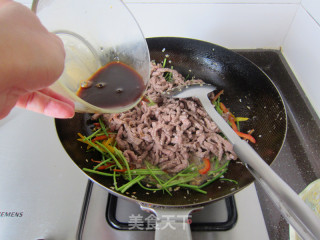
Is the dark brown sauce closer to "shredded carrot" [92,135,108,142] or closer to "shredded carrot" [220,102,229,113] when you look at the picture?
Result: "shredded carrot" [92,135,108,142]

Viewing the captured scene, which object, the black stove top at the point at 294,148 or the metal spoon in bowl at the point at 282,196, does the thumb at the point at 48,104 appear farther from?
the black stove top at the point at 294,148

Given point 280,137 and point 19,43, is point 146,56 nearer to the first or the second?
point 19,43

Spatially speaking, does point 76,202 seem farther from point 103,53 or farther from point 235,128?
point 235,128

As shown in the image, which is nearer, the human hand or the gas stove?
the human hand

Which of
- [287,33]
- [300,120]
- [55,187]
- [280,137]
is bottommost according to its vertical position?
[55,187]

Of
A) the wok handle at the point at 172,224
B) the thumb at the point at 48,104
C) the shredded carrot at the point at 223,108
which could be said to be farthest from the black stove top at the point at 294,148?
the thumb at the point at 48,104

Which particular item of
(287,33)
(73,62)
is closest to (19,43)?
(73,62)

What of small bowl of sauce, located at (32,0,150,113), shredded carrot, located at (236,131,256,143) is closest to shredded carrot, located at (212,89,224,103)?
shredded carrot, located at (236,131,256,143)
